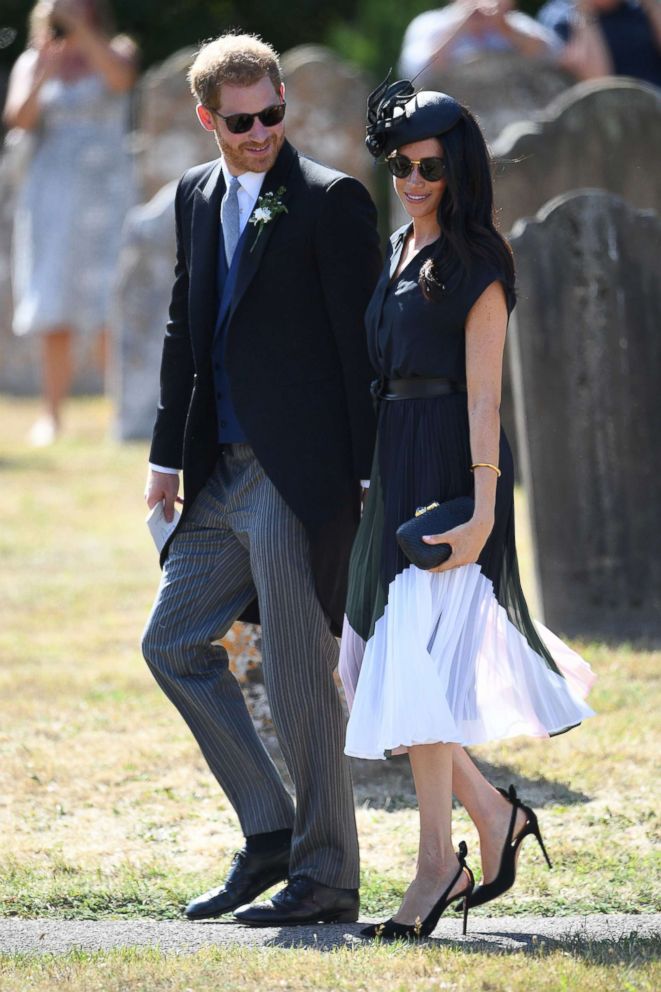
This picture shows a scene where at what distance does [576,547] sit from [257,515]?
291cm

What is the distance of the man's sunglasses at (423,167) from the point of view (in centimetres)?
373

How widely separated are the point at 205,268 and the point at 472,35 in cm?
850

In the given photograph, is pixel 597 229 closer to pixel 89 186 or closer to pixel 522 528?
pixel 522 528

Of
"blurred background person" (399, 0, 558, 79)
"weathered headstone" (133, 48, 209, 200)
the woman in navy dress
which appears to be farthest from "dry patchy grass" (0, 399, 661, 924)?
"weathered headstone" (133, 48, 209, 200)

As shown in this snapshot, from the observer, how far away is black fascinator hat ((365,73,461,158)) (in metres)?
3.72

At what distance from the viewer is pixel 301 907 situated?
3939 millimetres

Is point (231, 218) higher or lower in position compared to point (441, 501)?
higher

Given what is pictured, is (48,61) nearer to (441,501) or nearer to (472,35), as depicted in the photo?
(472,35)

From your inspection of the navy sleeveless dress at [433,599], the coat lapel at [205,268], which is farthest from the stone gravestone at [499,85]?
the navy sleeveless dress at [433,599]

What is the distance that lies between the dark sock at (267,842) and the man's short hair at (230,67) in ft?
5.61

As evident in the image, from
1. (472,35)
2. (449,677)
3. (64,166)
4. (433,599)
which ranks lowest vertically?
(449,677)

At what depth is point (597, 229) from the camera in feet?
21.7

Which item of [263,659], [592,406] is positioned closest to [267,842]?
[263,659]

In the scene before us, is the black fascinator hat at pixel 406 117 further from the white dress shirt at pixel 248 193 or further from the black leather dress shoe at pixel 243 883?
the black leather dress shoe at pixel 243 883
